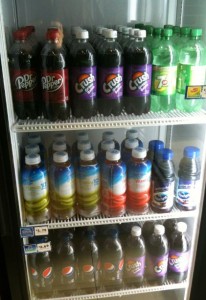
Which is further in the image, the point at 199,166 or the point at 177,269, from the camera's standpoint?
the point at 177,269

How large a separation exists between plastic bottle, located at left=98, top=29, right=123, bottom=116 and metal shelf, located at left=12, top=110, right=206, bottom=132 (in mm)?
76

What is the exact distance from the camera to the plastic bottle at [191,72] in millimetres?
1279

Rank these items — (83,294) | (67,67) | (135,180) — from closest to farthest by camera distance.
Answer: (67,67) < (135,180) < (83,294)

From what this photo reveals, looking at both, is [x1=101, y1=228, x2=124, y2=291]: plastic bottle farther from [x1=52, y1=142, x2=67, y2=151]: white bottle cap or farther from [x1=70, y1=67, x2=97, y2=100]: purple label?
[x1=70, y1=67, x2=97, y2=100]: purple label

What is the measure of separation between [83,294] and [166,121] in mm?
964

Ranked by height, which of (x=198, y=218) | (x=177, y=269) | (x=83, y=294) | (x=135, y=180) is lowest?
(x=83, y=294)

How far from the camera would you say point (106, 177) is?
143cm

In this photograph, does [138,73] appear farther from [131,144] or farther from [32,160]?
[32,160]

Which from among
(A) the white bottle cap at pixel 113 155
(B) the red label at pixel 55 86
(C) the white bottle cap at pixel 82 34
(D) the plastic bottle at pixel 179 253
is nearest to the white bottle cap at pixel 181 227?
(D) the plastic bottle at pixel 179 253

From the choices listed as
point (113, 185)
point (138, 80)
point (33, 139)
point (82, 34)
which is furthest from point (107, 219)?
point (82, 34)

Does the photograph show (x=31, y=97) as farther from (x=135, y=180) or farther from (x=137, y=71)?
(x=135, y=180)

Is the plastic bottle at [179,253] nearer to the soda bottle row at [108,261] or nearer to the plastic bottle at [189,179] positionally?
the soda bottle row at [108,261]

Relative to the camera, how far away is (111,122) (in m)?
1.27

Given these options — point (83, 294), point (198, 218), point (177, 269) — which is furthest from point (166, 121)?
point (83, 294)
